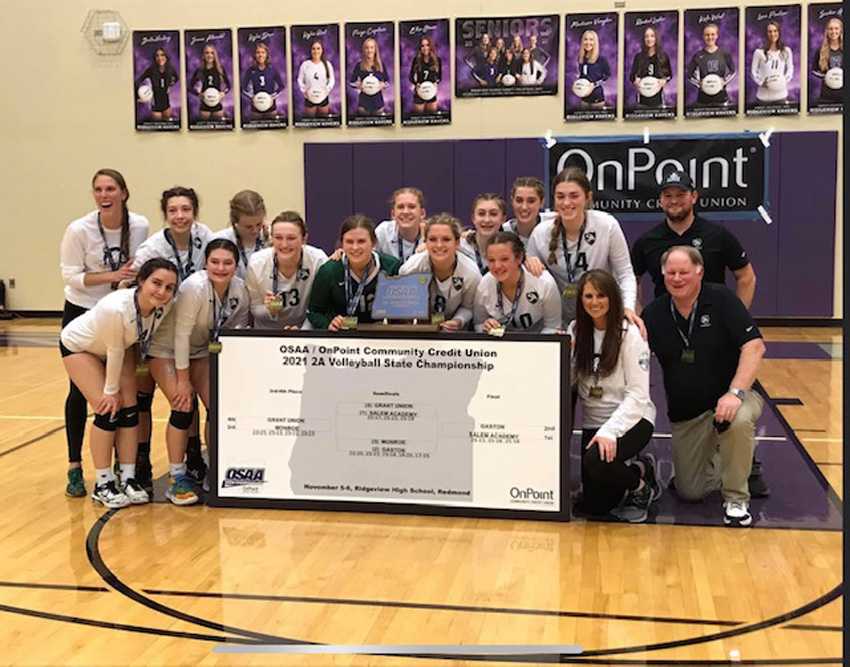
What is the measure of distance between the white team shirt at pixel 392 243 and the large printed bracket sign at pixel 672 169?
5.68m

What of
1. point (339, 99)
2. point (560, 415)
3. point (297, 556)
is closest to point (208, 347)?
point (297, 556)

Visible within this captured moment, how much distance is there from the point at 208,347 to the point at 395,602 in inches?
77.6

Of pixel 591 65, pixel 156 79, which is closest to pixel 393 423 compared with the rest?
pixel 591 65

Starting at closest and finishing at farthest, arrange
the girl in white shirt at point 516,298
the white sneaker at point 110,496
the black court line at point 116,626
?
the black court line at point 116,626
the girl in white shirt at point 516,298
the white sneaker at point 110,496

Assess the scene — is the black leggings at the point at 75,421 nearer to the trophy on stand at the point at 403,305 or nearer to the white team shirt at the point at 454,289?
the trophy on stand at the point at 403,305

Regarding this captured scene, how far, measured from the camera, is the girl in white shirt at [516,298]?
5223 mm

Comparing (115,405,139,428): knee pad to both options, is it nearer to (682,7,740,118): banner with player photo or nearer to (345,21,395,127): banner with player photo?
(345,21,395,127): banner with player photo

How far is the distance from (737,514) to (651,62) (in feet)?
26.3

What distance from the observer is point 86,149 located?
13.3m

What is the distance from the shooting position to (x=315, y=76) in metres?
12.5

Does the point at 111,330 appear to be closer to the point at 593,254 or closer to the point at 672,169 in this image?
the point at 593,254

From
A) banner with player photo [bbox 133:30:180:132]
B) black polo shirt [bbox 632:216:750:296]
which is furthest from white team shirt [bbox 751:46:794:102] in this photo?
banner with player photo [bbox 133:30:180:132]

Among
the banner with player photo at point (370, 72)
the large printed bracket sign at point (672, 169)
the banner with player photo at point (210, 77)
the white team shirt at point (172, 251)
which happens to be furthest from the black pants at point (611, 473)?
the banner with player photo at point (210, 77)

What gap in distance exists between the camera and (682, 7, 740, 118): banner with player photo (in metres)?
11.7
